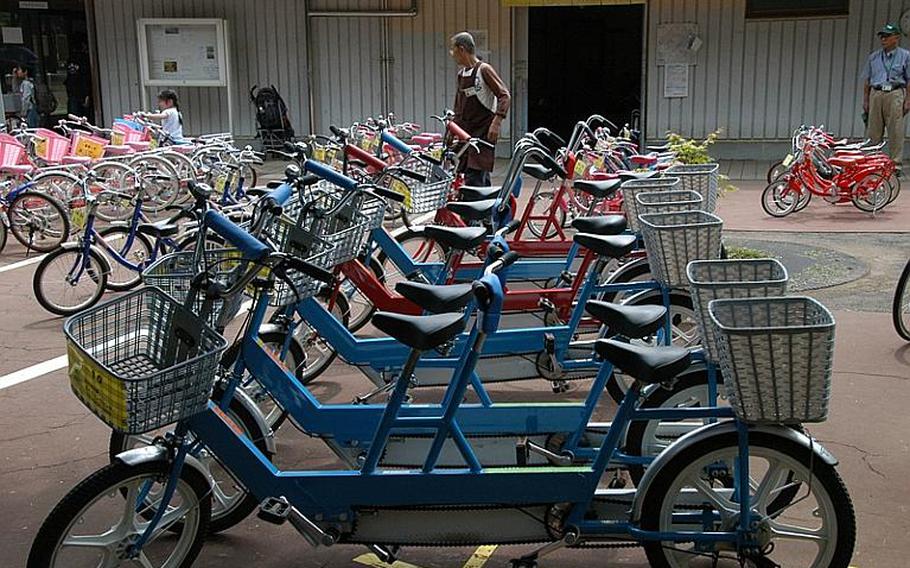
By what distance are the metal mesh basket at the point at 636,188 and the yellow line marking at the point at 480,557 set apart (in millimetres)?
2017

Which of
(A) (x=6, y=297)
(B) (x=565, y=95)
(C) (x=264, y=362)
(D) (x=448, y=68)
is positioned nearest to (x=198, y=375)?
(C) (x=264, y=362)

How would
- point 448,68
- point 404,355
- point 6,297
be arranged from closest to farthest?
point 404,355
point 6,297
point 448,68

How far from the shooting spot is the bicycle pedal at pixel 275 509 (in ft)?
10.1

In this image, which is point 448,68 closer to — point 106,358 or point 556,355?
point 556,355

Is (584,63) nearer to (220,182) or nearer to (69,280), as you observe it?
(220,182)

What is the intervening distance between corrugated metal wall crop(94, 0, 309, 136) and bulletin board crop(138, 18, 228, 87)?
49cm

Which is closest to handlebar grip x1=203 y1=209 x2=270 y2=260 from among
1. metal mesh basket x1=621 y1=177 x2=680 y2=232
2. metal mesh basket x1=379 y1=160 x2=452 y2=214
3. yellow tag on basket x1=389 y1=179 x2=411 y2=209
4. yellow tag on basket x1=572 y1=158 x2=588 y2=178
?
metal mesh basket x1=621 y1=177 x2=680 y2=232

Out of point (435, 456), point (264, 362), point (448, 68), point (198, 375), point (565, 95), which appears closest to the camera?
point (198, 375)

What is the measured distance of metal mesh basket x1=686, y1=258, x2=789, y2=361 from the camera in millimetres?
3164

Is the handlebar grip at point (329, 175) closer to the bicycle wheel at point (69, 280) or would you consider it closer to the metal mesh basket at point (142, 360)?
the metal mesh basket at point (142, 360)

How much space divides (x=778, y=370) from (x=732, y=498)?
0.57 meters

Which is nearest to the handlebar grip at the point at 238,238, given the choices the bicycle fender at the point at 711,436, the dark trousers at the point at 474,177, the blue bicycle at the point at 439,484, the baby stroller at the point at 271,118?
the blue bicycle at the point at 439,484

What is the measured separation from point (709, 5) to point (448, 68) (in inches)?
162

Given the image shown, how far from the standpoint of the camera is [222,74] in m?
15.4
